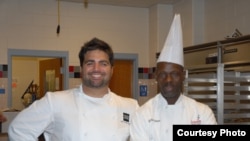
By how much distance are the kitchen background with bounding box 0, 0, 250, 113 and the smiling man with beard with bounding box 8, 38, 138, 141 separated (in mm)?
2523

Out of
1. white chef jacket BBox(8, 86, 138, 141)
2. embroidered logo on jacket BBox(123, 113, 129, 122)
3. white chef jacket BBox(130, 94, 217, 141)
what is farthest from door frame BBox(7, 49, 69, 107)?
white chef jacket BBox(130, 94, 217, 141)

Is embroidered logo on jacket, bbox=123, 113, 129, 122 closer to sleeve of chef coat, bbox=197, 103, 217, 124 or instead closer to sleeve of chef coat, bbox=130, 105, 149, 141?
sleeve of chef coat, bbox=130, 105, 149, 141

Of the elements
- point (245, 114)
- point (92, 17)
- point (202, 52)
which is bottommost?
point (245, 114)

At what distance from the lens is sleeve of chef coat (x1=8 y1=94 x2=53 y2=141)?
1.89 meters

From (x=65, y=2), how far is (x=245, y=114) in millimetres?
2839

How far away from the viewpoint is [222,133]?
4.76 ft

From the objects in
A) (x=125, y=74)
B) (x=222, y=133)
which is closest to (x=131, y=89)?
(x=125, y=74)

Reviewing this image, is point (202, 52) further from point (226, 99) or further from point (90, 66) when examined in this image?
point (90, 66)

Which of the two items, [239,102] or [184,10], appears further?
[184,10]

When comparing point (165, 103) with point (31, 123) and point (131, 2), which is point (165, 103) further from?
point (131, 2)

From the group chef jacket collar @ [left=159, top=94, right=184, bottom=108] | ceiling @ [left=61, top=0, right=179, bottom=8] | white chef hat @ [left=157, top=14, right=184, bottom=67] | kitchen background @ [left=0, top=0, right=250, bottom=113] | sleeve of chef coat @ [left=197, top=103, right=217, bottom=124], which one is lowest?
sleeve of chef coat @ [left=197, top=103, right=217, bottom=124]

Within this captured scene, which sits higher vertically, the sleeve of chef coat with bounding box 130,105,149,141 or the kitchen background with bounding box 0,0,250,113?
the kitchen background with bounding box 0,0,250,113

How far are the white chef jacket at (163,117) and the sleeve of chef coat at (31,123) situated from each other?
0.45m

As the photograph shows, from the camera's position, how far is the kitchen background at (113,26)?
4577 mm
